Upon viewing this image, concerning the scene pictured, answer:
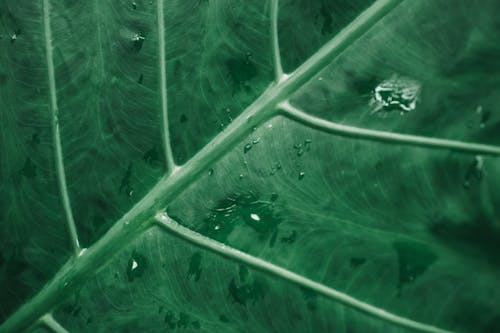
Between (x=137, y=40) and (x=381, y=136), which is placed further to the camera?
(x=137, y=40)

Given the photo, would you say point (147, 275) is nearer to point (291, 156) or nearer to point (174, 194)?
point (174, 194)

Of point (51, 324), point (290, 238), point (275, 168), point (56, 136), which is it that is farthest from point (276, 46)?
point (51, 324)

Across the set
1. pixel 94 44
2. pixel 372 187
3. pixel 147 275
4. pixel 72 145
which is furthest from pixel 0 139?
pixel 372 187

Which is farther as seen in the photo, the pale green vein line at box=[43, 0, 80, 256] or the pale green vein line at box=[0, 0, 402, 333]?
the pale green vein line at box=[43, 0, 80, 256]

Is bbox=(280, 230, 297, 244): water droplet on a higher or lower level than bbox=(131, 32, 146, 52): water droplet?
lower

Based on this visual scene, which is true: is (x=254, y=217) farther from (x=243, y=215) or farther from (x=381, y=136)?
(x=381, y=136)

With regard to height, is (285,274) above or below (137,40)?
below

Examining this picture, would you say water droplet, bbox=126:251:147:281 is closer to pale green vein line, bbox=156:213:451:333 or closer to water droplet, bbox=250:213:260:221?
pale green vein line, bbox=156:213:451:333

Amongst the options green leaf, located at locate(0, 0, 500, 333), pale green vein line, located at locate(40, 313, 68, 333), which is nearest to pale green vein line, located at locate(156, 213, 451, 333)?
green leaf, located at locate(0, 0, 500, 333)
